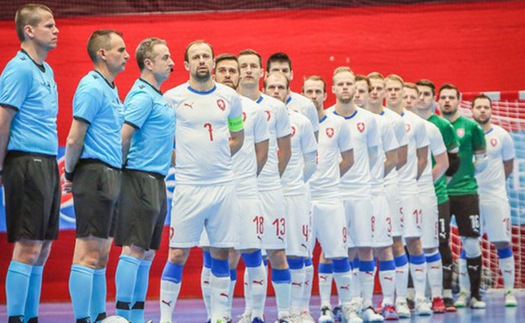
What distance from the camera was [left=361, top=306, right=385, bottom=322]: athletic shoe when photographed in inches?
401

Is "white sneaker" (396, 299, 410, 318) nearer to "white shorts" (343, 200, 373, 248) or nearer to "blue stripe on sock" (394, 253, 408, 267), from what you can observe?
Result: "blue stripe on sock" (394, 253, 408, 267)

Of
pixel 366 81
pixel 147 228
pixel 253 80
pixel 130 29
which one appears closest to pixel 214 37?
pixel 130 29

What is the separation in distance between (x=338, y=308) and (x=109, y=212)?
4402 millimetres

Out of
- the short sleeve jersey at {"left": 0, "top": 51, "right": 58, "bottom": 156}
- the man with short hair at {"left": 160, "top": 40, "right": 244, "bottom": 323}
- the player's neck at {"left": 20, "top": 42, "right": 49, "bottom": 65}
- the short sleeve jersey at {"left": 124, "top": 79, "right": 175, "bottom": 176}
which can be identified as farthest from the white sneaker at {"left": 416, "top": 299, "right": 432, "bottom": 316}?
the player's neck at {"left": 20, "top": 42, "right": 49, "bottom": 65}

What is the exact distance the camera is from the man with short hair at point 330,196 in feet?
33.3

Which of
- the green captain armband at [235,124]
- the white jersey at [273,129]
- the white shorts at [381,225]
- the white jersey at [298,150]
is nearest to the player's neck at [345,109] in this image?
the white jersey at [298,150]

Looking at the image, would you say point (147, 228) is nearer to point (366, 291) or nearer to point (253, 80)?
point (253, 80)

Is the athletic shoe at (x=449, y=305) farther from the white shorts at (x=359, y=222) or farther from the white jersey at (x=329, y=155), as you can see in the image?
the white jersey at (x=329, y=155)

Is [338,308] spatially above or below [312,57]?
below

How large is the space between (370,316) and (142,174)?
345 cm

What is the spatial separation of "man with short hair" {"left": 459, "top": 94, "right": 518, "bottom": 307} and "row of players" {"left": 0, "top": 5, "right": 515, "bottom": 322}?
0.05m

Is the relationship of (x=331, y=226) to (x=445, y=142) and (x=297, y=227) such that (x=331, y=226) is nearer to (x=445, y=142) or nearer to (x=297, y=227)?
(x=297, y=227)

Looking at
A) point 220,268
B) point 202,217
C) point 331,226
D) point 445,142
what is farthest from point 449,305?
point 202,217

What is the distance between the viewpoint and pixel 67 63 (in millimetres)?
14609
